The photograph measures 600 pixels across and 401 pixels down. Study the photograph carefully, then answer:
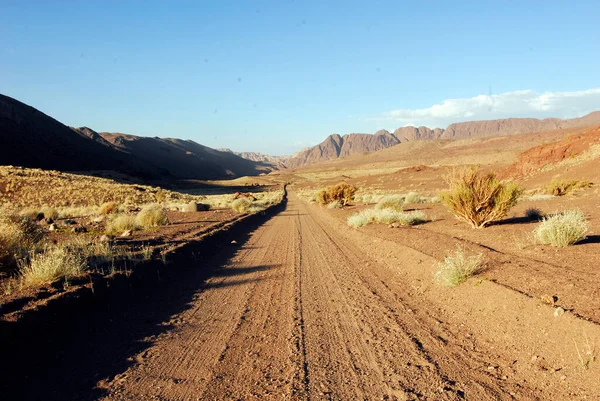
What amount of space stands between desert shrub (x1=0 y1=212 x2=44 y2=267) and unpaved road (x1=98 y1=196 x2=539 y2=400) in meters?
4.62

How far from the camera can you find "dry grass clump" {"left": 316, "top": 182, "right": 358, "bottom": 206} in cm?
3566

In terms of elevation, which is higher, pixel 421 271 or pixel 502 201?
pixel 502 201

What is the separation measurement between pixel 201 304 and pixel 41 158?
282 feet

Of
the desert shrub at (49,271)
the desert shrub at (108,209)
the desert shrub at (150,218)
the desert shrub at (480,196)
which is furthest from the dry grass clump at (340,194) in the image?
the desert shrub at (49,271)

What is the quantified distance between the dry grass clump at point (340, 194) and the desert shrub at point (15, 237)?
26859mm

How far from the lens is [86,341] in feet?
18.6

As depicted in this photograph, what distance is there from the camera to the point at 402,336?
5.59 meters

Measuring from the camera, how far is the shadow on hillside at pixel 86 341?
438 cm

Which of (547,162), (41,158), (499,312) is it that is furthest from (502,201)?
(41,158)

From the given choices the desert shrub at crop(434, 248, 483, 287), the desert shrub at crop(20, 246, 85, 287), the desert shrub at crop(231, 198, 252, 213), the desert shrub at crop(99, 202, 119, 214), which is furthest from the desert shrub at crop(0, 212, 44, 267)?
the desert shrub at crop(231, 198, 252, 213)

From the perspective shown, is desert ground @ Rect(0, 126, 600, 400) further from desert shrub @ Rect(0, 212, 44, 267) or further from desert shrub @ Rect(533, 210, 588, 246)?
desert shrub @ Rect(0, 212, 44, 267)

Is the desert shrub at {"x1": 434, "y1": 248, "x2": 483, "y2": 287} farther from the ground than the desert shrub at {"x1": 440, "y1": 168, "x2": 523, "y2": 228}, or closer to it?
closer to it

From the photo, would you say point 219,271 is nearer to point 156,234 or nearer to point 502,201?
point 156,234

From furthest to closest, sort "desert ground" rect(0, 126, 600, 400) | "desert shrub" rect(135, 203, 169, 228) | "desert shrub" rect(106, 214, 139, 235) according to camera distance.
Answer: "desert shrub" rect(135, 203, 169, 228)
"desert shrub" rect(106, 214, 139, 235)
"desert ground" rect(0, 126, 600, 400)
